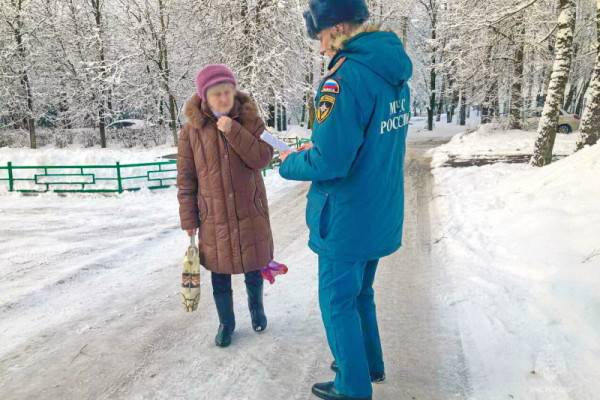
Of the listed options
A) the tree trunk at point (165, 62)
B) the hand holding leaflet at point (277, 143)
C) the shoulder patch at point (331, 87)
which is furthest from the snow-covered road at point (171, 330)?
the tree trunk at point (165, 62)

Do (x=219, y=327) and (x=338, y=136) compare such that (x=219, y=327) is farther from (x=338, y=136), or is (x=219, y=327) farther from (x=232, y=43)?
(x=232, y=43)

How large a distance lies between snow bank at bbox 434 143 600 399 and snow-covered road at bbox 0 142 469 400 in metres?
0.24

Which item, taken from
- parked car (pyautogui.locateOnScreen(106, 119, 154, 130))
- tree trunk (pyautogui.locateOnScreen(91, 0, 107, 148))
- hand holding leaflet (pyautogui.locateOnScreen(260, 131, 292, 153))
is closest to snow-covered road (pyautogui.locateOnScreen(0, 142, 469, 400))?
hand holding leaflet (pyautogui.locateOnScreen(260, 131, 292, 153))

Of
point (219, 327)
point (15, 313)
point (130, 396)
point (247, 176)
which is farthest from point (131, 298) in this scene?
point (247, 176)

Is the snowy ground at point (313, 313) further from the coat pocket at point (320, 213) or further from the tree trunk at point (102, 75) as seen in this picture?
the tree trunk at point (102, 75)

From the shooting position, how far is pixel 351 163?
2.26 m

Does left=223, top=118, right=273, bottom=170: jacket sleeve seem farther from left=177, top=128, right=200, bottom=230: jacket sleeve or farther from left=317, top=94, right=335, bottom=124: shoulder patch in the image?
left=317, top=94, right=335, bottom=124: shoulder patch

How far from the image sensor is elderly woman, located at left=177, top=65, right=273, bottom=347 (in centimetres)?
317

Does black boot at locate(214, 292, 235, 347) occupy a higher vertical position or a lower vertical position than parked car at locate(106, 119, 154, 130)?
lower

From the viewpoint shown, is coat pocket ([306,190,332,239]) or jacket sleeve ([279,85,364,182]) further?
coat pocket ([306,190,332,239])

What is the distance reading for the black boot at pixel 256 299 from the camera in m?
3.57

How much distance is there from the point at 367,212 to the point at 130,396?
1.98 m

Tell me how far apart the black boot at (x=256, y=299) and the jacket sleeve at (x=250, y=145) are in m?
0.89

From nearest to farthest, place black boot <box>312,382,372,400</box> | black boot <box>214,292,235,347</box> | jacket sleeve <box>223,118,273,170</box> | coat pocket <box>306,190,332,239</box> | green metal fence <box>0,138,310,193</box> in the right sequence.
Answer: coat pocket <box>306,190,332,239</box> < black boot <box>312,382,372,400</box> < jacket sleeve <box>223,118,273,170</box> < black boot <box>214,292,235,347</box> < green metal fence <box>0,138,310,193</box>
